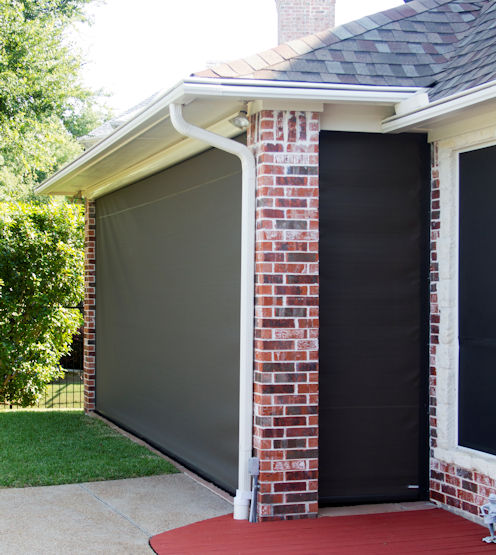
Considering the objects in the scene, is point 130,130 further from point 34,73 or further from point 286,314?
point 34,73

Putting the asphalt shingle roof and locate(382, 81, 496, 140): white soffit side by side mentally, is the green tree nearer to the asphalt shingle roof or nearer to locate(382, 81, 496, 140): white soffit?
the asphalt shingle roof

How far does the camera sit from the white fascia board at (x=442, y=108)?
14.9 ft

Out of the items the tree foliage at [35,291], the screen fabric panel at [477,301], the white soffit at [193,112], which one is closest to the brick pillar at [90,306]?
the white soffit at [193,112]

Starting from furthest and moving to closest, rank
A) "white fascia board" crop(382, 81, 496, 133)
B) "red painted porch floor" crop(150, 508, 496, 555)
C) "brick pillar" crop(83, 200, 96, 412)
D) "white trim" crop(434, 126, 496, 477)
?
"brick pillar" crop(83, 200, 96, 412) < "white trim" crop(434, 126, 496, 477) < "red painted porch floor" crop(150, 508, 496, 555) < "white fascia board" crop(382, 81, 496, 133)

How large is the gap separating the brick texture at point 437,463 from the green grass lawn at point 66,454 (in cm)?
226

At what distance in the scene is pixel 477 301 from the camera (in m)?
5.27

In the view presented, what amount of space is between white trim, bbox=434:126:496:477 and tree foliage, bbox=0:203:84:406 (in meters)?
7.88

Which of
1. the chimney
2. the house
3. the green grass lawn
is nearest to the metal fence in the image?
the green grass lawn

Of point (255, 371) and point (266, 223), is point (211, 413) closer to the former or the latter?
point (255, 371)

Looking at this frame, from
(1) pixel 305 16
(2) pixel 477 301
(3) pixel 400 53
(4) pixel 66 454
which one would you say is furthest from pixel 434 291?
(1) pixel 305 16

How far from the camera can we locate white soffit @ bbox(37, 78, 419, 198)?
4926mm

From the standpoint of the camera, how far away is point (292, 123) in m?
5.28

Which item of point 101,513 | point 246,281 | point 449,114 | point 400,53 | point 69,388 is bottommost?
point 69,388

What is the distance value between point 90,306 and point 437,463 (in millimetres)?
5745
